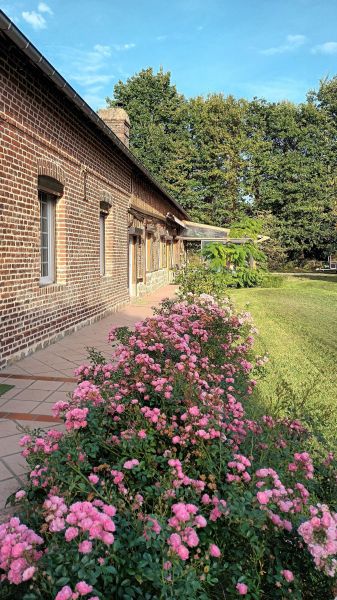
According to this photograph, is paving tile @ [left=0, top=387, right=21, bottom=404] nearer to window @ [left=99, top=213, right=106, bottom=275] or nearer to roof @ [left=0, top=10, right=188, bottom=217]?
roof @ [left=0, top=10, right=188, bottom=217]

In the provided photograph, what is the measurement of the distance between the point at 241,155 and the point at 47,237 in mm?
33741

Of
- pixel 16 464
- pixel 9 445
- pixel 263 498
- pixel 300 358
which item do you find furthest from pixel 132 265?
pixel 263 498

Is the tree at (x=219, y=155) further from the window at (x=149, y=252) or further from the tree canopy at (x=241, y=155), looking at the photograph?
the window at (x=149, y=252)

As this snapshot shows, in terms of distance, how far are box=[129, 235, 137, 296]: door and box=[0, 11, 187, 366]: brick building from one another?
1.42 metres

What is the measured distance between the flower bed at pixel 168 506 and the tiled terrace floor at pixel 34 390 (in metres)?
0.69

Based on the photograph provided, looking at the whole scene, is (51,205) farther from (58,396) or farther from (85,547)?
(85,547)

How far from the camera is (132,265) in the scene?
14.3m

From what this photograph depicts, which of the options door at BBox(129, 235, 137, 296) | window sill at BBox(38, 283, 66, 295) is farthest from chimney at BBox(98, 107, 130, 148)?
window sill at BBox(38, 283, 66, 295)

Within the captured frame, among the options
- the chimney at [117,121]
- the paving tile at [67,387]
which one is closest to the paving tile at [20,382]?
the paving tile at [67,387]

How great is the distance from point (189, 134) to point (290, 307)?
29.1m

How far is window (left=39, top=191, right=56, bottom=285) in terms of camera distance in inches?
291

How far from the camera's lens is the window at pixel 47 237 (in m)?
7.38

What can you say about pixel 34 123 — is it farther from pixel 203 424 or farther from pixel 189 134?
pixel 189 134

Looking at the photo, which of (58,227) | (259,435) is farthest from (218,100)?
(259,435)
